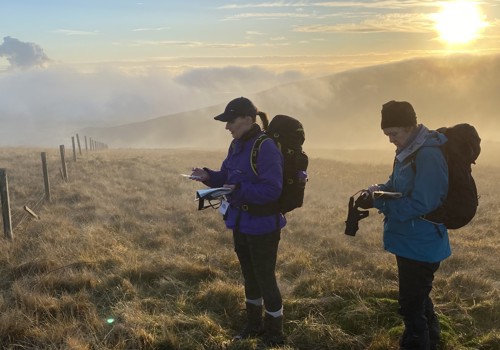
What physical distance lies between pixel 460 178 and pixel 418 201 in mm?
417

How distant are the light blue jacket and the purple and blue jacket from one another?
95 centimetres

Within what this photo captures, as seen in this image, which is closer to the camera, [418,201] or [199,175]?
[418,201]

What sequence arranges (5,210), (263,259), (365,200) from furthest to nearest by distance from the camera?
(5,210) → (263,259) → (365,200)

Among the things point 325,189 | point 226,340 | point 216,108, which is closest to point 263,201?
point 226,340

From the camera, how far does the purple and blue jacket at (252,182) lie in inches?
152

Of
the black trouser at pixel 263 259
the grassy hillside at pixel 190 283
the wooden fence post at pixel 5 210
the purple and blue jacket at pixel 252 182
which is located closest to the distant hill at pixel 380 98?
the grassy hillside at pixel 190 283

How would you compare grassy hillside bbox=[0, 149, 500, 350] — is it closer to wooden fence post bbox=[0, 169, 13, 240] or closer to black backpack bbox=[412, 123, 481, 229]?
wooden fence post bbox=[0, 169, 13, 240]

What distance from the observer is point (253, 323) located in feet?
14.9

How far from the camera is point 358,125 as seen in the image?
90.0 metres

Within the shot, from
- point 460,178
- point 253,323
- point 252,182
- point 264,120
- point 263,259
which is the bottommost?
point 253,323

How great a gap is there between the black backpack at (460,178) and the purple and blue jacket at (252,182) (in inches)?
48.4

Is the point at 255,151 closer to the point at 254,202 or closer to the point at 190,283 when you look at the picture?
the point at 254,202

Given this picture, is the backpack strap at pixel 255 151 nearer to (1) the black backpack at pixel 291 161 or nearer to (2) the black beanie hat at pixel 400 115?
(1) the black backpack at pixel 291 161

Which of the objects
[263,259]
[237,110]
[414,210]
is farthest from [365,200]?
[237,110]
